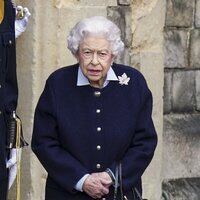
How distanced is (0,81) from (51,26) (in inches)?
40.5

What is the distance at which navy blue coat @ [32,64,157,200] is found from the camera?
151 inches

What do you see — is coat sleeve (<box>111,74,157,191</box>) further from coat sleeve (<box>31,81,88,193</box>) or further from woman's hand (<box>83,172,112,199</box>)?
coat sleeve (<box>31,81,88,193</box>)

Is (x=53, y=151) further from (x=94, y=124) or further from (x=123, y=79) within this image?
(x=123, y=79)

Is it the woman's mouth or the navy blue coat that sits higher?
the woman's mouth

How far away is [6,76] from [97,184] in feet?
2.19

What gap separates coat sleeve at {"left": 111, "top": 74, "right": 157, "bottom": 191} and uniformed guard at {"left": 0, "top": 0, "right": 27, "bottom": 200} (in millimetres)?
517

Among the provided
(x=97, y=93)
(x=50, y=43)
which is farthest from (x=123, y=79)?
(x=50, y=43)

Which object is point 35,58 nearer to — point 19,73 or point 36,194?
point 19,73

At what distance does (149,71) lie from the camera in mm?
5379

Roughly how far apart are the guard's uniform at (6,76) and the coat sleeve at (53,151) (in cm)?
17

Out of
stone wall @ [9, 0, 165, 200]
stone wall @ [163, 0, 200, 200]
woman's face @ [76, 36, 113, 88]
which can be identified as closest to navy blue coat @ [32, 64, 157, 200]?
woman's face @ [76, 36, 113, 88]

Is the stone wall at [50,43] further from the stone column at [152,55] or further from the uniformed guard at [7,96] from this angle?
the uniformed guard at [7,96]

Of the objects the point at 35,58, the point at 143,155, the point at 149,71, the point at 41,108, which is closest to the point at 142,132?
the point at 143,155

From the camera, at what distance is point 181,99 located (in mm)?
5766
